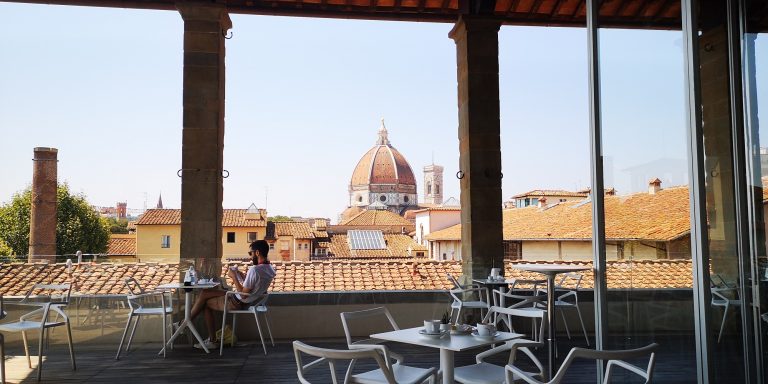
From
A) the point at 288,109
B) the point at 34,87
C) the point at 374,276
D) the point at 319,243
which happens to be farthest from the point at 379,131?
the point at 374,276

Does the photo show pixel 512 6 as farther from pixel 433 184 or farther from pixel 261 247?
pixel 433 184

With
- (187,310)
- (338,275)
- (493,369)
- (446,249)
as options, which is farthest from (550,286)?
(446,249)

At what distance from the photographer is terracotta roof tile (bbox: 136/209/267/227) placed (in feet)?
125

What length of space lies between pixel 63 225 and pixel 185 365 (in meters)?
37.4

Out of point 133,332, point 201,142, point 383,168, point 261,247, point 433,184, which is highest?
point 383,168

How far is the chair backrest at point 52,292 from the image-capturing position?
5.61m

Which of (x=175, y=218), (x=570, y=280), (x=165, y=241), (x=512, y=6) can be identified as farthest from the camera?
(x=175, y=218)

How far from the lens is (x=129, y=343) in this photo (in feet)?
18.2

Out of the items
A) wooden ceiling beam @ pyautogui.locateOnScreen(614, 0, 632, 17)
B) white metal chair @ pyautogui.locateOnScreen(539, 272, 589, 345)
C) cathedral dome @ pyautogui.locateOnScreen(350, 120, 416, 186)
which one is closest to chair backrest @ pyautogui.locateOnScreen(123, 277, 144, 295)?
white metal chair @ pyautogui.locateOnScreen(539, 272, 589, 345)

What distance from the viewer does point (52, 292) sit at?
573 centimetres

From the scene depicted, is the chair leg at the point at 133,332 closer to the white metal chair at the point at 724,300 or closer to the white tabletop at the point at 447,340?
the white tabletop at the point at 447,340

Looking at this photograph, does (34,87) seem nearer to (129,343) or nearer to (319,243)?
(319,243)

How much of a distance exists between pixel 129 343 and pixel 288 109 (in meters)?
65.6

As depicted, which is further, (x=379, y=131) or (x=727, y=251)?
(x=379, y=131)
